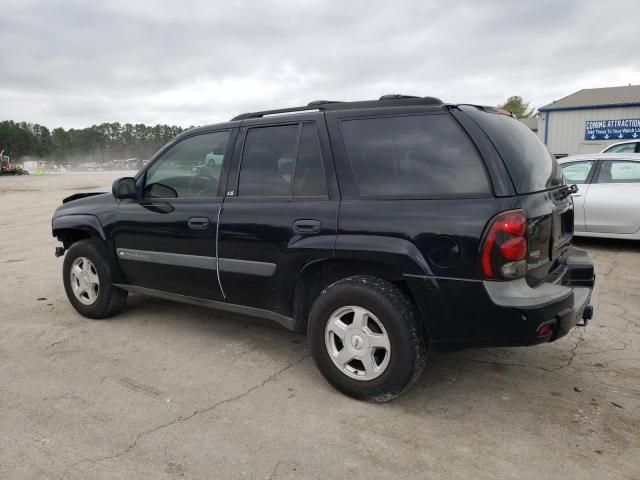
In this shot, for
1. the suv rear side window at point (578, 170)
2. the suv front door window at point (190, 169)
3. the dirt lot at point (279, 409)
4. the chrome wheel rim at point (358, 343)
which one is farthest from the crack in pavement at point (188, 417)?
the suv rear side window at point (578, 170)

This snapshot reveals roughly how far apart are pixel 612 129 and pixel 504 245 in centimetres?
2733

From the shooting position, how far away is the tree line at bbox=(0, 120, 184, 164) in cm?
10847

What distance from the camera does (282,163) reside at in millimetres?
3631

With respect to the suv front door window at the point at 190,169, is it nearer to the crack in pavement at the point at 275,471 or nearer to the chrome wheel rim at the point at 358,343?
the chrome wheel rim at the point at 358,343

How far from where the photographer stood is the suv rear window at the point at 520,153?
290 cm

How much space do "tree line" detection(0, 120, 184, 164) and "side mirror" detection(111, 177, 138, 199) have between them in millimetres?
108439

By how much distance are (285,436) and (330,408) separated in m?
0.41

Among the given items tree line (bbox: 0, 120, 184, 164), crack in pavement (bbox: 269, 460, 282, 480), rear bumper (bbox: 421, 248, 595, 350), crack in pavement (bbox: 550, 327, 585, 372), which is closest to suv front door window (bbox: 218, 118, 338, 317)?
rear bumper (bbox: 421, 248, 595, 350)

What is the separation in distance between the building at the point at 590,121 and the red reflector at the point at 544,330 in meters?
24.9

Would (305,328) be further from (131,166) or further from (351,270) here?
(131,166)

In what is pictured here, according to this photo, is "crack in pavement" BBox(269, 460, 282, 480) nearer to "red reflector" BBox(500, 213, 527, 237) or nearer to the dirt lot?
the dirt lot

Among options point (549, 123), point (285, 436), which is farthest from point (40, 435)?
point (549, 123)

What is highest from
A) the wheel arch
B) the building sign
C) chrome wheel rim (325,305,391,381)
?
the building sign

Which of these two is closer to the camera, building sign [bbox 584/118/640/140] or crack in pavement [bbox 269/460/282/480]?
crack in pavement [bbox 269/460/282/480]
